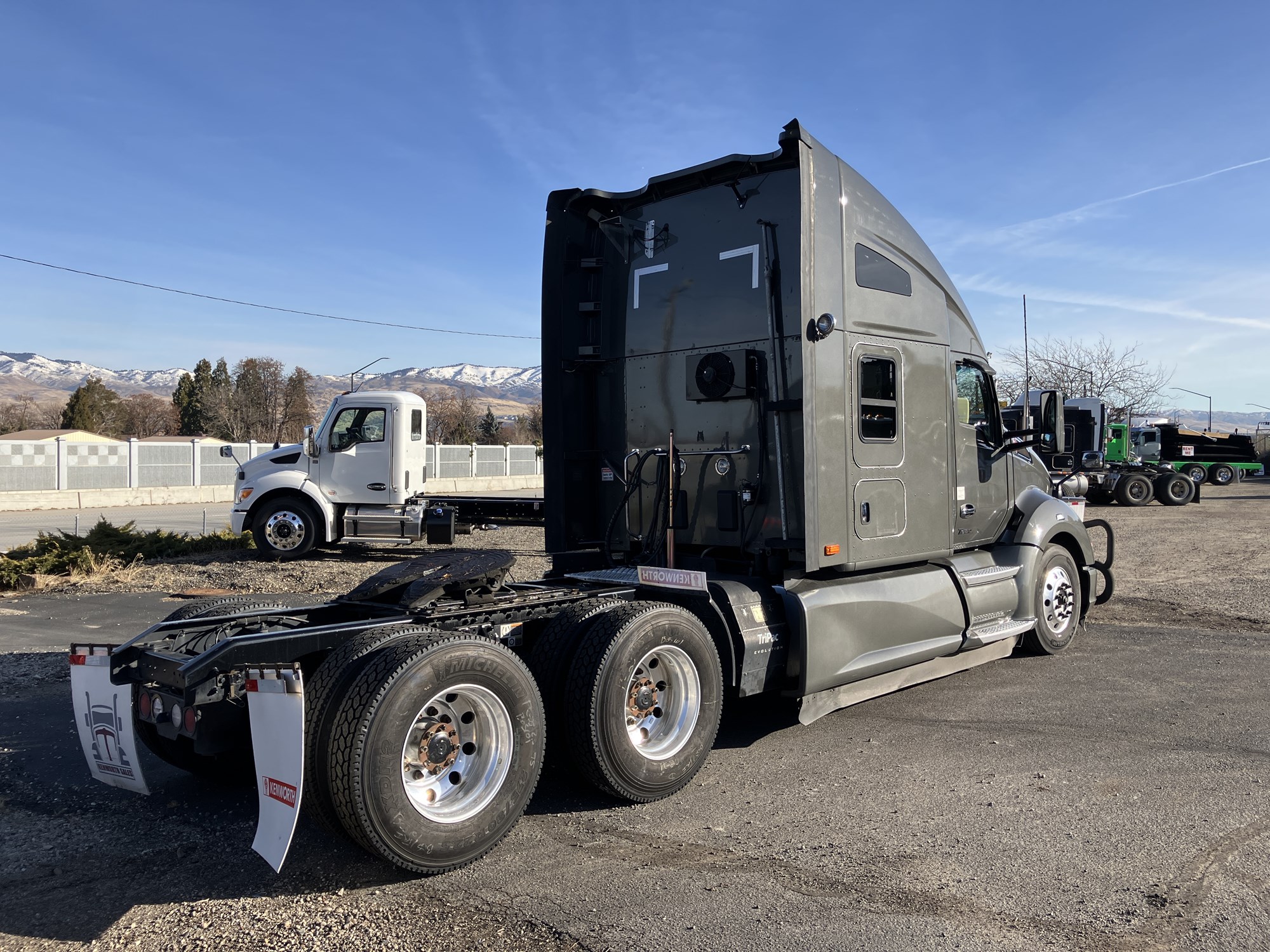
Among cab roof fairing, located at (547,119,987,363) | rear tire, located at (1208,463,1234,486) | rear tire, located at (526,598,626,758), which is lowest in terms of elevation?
rear tire, located at (526,598,626,758)

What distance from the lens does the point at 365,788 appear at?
363 centimetres

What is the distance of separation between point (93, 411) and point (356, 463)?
72.8m

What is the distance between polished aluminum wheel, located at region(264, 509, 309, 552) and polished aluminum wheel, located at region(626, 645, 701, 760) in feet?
37.6

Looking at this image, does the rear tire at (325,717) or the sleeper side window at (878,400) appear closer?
the rear tire at (325,717)

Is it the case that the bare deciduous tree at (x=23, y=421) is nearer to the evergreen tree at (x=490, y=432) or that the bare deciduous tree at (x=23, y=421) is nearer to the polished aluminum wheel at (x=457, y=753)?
the evergreen tree at (x=490, y=432)

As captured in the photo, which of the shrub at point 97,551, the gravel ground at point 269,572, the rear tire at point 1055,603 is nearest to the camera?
the rear tire at point 1055,603

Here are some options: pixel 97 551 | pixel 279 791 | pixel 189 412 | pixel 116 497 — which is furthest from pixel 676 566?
pixel 189 412

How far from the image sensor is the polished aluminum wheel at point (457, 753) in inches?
156

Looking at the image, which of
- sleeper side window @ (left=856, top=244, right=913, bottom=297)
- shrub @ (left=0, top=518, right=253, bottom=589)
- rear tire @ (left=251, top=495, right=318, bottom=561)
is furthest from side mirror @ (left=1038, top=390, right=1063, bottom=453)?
rear tire @ (left=251, top=495, right=318, bottom=561)

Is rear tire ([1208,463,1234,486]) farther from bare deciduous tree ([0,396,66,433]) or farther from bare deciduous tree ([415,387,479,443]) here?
bare deciduous tree ([0,396,66,433])

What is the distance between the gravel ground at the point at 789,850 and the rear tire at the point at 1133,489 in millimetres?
23866

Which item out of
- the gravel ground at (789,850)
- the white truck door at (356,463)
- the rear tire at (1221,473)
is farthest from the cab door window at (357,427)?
the rear tire at (1221,473)

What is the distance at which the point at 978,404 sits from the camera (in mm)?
7602

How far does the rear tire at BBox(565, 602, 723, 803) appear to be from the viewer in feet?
14.8
